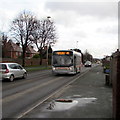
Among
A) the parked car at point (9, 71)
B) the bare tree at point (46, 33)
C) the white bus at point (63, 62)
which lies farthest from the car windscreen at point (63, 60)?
the bare tree at point (46, 33)

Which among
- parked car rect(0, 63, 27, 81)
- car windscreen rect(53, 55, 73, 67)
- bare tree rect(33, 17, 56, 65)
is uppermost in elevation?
bare tree rect(33, 17, 56, 65)

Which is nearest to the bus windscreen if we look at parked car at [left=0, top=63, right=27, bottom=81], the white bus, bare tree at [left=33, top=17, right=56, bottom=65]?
the white bus

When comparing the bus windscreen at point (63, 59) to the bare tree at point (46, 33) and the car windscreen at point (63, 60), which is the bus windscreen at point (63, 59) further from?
the bare tree at point (46, 33)

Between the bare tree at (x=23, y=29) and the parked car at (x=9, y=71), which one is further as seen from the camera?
the bare tree at (x=23, y=29)

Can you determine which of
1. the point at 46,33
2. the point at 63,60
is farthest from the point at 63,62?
the point at 46,33

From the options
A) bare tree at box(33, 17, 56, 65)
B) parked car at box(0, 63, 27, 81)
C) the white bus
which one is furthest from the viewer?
bare tree at box(33, 17, 56, 65)

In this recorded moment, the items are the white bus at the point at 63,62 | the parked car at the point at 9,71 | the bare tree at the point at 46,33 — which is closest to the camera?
the parked car at the point at 9,71

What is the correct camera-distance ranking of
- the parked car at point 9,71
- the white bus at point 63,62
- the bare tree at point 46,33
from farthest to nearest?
the bare tree at point 46,33 < the white bus at point 63,62 < the parked car at point 9,71

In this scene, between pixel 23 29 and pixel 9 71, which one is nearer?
pixel 9 71

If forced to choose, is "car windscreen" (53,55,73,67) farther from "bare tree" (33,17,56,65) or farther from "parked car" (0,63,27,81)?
"bare tree" (33,17,56,65)

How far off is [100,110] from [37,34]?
4392cm

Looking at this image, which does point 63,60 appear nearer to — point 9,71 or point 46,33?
point 9,71

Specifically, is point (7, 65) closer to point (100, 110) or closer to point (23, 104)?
point (23, 104)

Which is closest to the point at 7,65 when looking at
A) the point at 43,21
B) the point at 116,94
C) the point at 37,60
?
the point at 116,94
